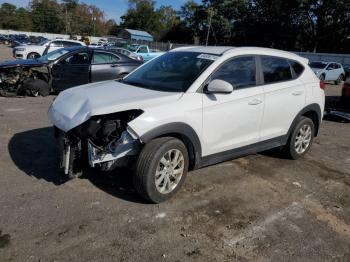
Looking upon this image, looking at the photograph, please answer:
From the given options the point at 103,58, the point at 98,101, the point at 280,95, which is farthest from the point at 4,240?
the point at 103,58

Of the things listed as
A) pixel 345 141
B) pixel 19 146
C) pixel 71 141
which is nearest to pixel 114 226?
pixel 71 141

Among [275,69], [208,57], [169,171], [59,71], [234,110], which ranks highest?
[208,57]

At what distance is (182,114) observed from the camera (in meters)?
4.28

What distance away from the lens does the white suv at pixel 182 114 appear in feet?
13.3

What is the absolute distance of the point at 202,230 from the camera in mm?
3812

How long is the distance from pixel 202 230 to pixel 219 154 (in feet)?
4.12

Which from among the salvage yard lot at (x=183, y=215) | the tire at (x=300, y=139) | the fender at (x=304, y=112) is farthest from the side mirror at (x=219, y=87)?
the tire at (x=300, y=139)

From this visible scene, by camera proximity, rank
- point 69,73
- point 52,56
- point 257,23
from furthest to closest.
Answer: point 257,23 → point 52,56 → point 69,73

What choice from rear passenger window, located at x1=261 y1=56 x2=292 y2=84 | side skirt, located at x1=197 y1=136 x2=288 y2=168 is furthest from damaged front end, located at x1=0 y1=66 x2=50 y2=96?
side skirt, located at x1=197 y1=136 x2=288 y2=168

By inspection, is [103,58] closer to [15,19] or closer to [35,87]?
[35,87]

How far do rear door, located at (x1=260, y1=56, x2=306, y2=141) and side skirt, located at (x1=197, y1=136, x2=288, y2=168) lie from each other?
0.08 m

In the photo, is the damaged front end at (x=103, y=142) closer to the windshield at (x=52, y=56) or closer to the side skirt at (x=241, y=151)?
the side skirt at (x=241, y=151)

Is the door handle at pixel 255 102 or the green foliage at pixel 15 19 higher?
the green foliage at pixel 15 19

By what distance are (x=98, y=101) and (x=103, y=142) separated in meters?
0.46
